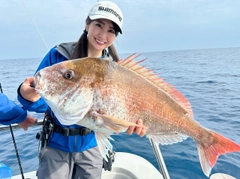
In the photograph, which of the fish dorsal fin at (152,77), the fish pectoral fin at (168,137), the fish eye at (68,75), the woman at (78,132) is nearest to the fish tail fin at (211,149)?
the fish pectoral fin at (168,137)

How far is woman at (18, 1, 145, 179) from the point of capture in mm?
2191

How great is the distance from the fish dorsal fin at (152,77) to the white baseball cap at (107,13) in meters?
0.52

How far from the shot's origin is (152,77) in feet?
6.68

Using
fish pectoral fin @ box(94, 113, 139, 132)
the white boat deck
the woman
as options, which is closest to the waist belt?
the woman

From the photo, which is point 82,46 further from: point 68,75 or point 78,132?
point 78,132

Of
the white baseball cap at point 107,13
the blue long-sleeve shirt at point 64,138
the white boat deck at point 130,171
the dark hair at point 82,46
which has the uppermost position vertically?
the white baseball cap at point 107,13

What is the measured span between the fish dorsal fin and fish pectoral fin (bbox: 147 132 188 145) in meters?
0.26

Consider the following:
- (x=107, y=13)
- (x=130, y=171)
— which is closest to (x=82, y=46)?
(x=107, y=13)

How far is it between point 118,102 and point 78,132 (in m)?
0.80

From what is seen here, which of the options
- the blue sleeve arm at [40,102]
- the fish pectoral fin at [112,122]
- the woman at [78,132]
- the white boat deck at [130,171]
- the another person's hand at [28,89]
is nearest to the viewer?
the fish pectoral fin at [112,122]

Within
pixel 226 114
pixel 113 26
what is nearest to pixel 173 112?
pixel 113 26

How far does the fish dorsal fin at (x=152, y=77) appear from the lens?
6.33 ft

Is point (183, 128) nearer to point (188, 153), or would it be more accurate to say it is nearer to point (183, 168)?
point (183, 168)

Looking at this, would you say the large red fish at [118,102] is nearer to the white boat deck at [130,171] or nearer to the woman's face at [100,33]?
the woman's face at [100,33]
